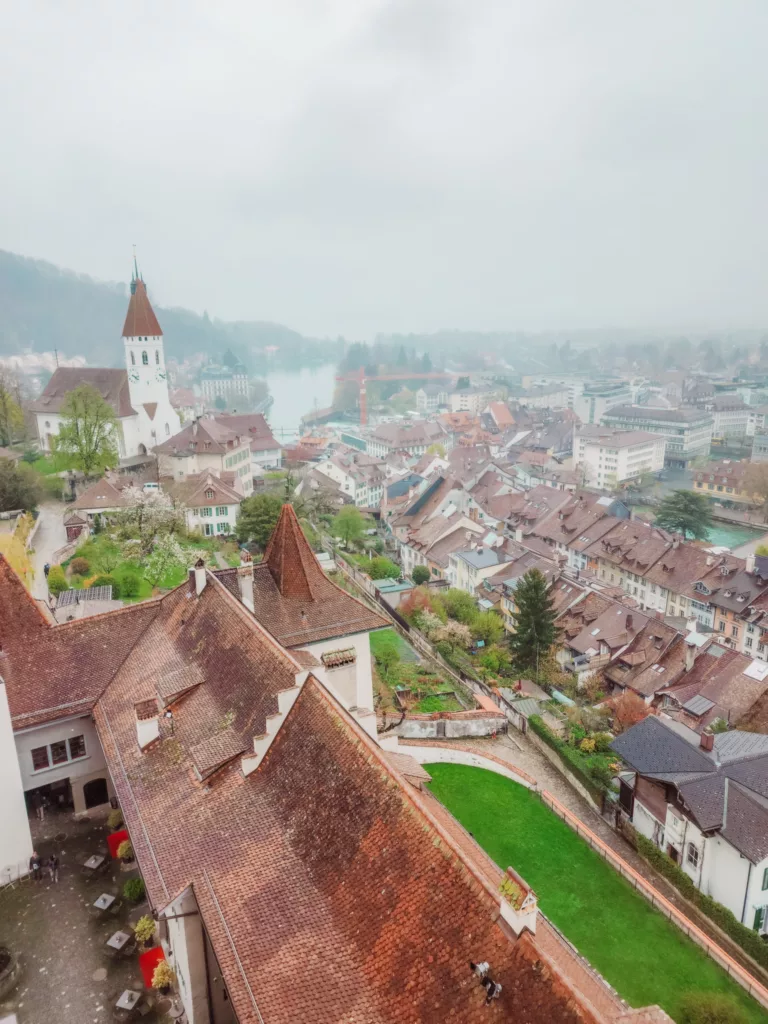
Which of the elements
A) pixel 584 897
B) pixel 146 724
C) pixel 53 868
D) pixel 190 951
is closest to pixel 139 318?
pixel 146 724

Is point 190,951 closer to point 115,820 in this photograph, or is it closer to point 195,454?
point 115,820

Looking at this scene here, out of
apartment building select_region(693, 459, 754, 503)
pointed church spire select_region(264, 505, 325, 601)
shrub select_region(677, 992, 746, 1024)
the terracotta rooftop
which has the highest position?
pointed church spire select_region(264, 505, 325, 601)

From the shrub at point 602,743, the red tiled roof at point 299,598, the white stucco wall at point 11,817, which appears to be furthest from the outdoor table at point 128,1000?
the shrub at point 602,743

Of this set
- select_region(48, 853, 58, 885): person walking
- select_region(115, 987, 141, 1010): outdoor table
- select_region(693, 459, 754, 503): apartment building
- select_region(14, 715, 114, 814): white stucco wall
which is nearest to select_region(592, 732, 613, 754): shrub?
select_region(14, 715, 114, 814): white stucco wall

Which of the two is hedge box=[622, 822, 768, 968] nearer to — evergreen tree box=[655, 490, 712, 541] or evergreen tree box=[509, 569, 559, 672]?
evergreen tree box=[509, 569, 559, 672]

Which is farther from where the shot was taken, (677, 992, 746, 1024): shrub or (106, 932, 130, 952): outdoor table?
(106, 932, 130, 952): outdoor table

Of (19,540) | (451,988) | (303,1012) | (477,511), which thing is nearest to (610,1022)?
(451,988)

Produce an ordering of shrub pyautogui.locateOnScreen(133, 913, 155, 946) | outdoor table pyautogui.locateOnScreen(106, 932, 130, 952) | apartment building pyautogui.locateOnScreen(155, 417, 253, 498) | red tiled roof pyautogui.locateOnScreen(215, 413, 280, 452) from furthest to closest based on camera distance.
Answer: red tiled roof pyautogui.locateOnScreen(215, 413, 280, 452), apartment building pyautogui.locateOnScreen(155, 417, 253, 498), outdoor table pyautogui.locateOnScreen(106, 932, 130, 952), shrub pyautogui.locateOnScreen(133, 913, 155, 946)

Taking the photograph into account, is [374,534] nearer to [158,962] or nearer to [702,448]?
[158,962]
